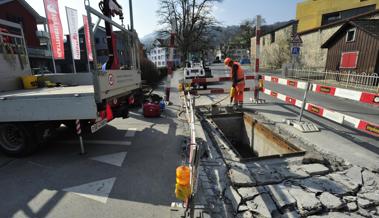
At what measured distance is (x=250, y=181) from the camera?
3.02 metres

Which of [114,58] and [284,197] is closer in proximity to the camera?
[284,197]

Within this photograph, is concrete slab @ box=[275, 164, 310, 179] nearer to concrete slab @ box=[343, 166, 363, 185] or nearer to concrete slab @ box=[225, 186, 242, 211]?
concrete slab @ box=[343, 166, 363, 185]

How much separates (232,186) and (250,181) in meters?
0.28

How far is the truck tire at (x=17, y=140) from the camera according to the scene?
4.09 meters

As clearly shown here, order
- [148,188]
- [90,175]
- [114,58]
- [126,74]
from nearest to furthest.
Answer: [148,188] < [90,175] < [126,74] < [114,58]

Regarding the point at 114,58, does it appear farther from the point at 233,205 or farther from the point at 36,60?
the point at 36,60

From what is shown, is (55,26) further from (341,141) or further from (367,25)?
(367,25)

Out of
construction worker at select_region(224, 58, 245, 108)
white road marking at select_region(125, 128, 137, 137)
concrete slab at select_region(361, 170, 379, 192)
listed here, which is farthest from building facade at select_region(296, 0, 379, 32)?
white road marking at select_region(125, 128, 137, 137)

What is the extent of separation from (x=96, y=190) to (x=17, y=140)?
2539 mm

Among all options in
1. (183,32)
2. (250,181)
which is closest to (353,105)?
(250,181)

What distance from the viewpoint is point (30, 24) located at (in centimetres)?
2566

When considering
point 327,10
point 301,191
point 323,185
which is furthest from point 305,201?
point 327,10

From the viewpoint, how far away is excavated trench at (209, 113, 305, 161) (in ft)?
15.6

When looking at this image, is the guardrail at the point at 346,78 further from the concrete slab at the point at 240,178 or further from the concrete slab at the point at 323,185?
the concrete slab at the point at 240,178
